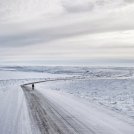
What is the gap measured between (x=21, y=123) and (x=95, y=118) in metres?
4.16

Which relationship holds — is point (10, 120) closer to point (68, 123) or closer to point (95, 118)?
point (68, 123)

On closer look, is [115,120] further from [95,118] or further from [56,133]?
[56,133]

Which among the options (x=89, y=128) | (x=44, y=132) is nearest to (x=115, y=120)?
(x=89, y=128)

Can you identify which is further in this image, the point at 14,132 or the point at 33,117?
the point at 33,117

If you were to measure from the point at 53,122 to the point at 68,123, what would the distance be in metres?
0.77

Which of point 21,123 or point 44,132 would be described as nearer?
point 44,132

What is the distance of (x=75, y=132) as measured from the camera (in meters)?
11.1

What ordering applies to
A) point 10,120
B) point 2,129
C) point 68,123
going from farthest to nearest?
point 10,120, point 68,123, point 2,129

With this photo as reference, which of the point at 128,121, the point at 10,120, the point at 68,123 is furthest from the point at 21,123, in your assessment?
the point at 128,121

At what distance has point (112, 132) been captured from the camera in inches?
442

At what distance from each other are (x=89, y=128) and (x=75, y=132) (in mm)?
1151

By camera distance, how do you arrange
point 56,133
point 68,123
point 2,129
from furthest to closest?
point 68,123, point 2,129, point 56,133


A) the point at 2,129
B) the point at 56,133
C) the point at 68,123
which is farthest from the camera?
the point at 68,123

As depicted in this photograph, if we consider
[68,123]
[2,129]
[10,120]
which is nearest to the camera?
[2,129]
